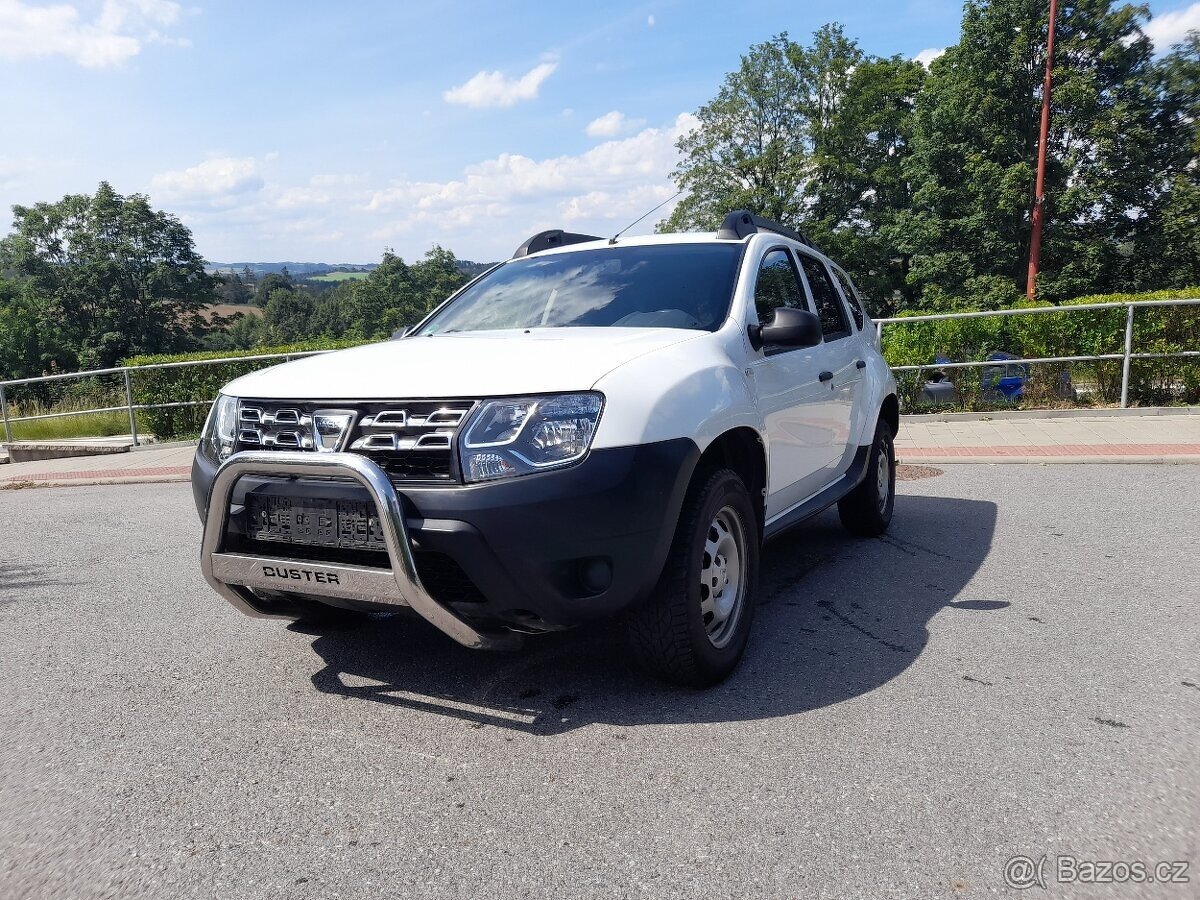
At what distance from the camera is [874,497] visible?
19.1 ft

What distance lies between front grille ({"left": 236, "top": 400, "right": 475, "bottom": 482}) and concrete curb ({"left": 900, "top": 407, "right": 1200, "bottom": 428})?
378 inches

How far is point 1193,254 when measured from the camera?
105ft

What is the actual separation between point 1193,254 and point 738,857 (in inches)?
1459

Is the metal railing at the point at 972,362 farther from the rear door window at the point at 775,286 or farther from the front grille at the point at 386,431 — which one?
the front grille at the point at 386,431

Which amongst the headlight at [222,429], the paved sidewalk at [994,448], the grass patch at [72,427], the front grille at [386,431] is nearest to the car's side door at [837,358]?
the front grille at [386,431]

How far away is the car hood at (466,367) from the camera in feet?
9.81

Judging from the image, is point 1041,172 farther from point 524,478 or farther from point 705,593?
point 524,478

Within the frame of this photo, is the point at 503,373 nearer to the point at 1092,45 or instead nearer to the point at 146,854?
the point at 146,854

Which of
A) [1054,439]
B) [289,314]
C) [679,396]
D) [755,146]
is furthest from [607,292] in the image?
[289,314]

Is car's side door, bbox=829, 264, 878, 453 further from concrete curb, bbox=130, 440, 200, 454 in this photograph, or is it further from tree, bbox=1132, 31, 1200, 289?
tree, bbox=1132, 31, 1200, 289

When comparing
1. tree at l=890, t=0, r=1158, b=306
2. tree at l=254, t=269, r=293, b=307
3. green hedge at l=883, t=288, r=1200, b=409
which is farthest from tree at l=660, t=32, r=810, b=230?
tree at l=254, t=269, r=293, b=307

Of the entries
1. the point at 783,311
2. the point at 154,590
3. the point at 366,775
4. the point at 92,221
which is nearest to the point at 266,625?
the point at 154,590

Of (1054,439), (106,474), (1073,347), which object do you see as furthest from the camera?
(1073,347)

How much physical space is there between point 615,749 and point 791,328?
1869mm
